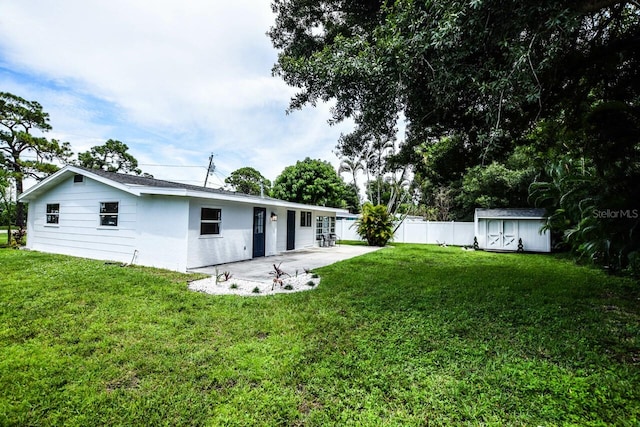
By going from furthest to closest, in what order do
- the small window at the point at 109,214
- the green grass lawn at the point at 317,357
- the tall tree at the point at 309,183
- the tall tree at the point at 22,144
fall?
the tall tree at the point at 309,183, the tall tree at the point at 22,144, the small window at the point at 109,214, the green grass lawn at the point at 317,357

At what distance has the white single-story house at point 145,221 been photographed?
7.69 meters

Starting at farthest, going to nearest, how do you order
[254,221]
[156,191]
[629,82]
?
1. [254,221]
2. [156,191]
3. [629,82]

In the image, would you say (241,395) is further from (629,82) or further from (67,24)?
(67,24)

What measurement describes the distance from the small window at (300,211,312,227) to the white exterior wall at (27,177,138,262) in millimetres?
7357

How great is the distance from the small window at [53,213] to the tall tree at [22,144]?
32.3 ft

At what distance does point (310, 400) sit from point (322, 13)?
6.36m

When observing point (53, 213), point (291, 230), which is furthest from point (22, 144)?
point (291, 230)

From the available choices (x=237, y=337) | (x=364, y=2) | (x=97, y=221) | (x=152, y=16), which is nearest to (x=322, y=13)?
(x=364, y=2)

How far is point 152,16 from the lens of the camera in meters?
5.92

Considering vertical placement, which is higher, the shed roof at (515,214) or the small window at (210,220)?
the shed roof at (515,214)

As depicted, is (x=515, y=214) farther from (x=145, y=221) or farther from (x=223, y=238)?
(x=145, y=221)

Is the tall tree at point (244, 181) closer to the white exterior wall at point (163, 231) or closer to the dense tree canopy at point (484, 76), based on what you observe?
the white exterior wall at point (163, 231)

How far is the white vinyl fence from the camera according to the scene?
1668 centimetres

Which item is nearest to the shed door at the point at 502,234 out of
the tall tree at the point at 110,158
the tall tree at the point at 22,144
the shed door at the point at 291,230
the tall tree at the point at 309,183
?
the shed door at the point at 291,230
